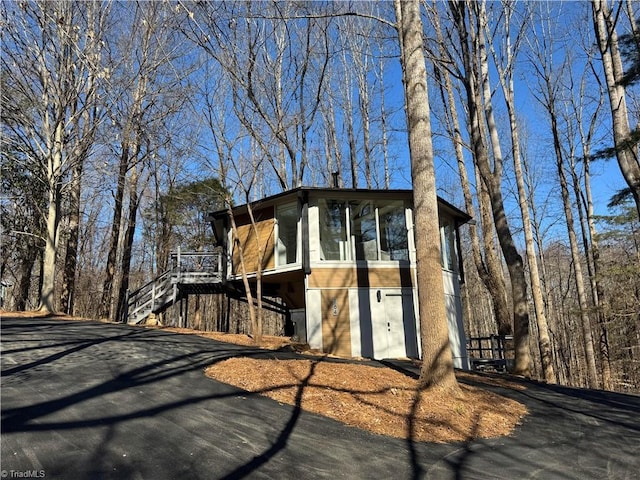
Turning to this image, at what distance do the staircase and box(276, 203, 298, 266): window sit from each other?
3.04m

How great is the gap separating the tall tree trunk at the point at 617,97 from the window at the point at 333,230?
23.6 feet

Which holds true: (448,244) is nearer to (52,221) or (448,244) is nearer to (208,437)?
(208,437)

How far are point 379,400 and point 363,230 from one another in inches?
283

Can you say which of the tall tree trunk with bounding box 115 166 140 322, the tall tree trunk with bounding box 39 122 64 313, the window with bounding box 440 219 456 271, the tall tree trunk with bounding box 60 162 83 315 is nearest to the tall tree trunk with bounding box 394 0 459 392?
the window with bounding box 440 219 456 271

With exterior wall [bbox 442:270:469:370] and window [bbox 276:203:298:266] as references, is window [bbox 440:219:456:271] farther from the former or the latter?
window [bbox 276:203:298:266]

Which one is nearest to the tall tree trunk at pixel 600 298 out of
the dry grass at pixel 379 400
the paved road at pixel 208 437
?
the paved road at pixel 208 437

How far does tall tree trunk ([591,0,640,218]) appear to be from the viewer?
30.5 feet

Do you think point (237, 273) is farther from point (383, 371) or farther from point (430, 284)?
point (430, 284)

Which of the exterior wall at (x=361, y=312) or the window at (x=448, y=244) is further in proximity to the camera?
the window at (x=448, y=244)

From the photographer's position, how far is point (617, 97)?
10.0 m

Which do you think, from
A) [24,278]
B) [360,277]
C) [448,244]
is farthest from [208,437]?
[24,278]

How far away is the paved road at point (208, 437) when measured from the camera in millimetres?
3197

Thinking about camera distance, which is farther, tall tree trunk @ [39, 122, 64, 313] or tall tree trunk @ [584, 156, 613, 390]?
tall tree trunk @ [584, 156, 613, 390]

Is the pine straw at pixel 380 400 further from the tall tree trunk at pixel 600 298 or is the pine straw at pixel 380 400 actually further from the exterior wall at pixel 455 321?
the tall tree trunk at pixel 600 298
